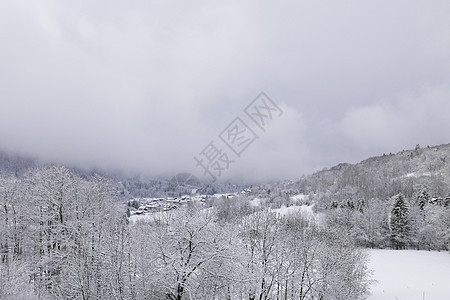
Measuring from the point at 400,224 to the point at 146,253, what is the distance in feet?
259

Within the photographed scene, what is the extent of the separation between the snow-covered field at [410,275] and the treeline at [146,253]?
803cm

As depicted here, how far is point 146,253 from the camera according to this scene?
50.6ft

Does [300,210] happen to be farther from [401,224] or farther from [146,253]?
[146,253]

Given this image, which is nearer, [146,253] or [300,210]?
[146,253]

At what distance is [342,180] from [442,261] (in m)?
120

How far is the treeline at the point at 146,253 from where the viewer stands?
48.9 ft

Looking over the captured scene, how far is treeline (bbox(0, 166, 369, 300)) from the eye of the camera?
14914 mm

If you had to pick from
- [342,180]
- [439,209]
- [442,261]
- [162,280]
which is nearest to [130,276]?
[162,280]

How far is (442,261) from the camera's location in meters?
57.8

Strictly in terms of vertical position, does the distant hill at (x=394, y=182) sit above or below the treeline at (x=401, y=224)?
above

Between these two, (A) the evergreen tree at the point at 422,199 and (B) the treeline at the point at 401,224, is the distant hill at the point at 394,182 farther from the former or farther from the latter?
(B) the treeline at the point at 401,224

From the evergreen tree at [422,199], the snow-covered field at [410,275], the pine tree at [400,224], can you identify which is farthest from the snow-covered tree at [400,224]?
the snow-covered field at [410,275]

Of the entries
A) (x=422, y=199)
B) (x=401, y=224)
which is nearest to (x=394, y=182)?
(x=422, y=199)

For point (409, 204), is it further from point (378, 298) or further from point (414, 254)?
point (378, 298)
